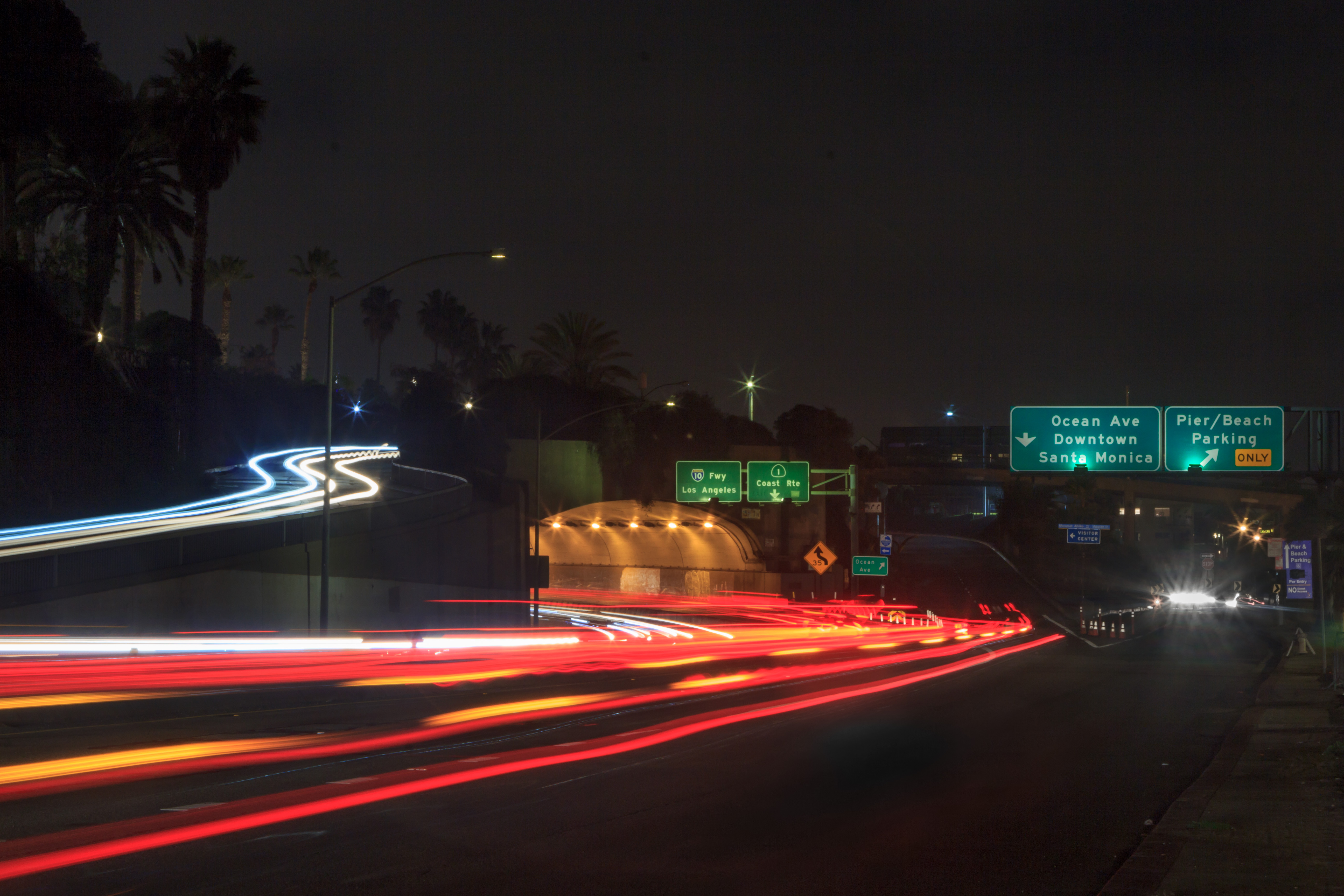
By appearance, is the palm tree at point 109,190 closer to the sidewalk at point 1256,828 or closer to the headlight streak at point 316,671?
the headlight streak at point 316,671

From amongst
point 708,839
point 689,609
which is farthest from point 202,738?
point 689,609

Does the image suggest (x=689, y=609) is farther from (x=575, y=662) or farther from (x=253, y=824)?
(x=253, y=824)

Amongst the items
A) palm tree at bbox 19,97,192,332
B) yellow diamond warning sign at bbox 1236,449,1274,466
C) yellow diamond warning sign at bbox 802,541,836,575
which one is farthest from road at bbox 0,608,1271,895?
palm tree at bbox 19,97,192,332

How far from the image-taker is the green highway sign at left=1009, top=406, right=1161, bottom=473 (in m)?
32.3

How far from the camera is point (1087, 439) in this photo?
33188mm

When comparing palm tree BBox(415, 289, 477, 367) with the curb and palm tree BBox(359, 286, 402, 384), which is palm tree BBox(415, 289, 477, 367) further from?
the curb

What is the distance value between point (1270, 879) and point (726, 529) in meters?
62.6

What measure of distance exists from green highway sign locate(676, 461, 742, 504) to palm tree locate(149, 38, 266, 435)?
2101 centimetres

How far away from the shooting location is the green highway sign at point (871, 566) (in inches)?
2256

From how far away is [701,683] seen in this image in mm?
23031

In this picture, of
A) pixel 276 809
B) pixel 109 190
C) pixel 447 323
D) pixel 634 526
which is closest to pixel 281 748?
pixel 276 809

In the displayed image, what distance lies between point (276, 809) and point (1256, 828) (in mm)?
7823

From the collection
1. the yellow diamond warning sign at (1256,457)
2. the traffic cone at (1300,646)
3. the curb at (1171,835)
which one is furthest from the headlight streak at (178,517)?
the traffic cone at (1300,646)

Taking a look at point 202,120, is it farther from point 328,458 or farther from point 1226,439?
point 1226,439
